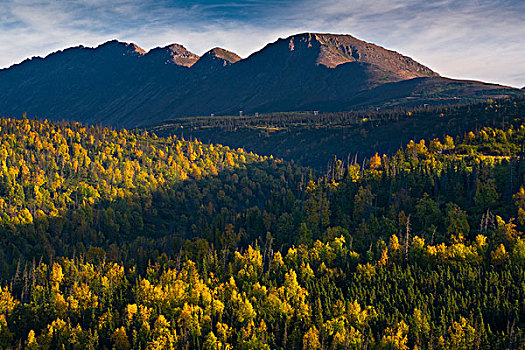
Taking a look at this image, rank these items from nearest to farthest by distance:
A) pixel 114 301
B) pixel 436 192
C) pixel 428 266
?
pixel 428 266 → pixel 114 301 → pixel 436 192

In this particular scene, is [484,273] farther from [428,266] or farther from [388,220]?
[388,220]

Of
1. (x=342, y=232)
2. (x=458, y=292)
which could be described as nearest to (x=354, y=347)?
(x=458, y=292)

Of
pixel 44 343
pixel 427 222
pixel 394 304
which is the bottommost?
pixel 44 343

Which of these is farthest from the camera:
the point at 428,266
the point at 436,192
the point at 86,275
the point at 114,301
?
the point at 436,192

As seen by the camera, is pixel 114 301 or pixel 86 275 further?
pixel 86 275

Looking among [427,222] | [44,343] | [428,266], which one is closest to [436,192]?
[427,222]

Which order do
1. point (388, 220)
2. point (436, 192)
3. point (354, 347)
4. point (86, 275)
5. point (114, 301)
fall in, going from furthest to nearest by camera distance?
point (436, 192), point (388, 220), point (86, 275), point (114, 301), point (354, 347)

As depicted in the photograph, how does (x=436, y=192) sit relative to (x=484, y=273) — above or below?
A: above

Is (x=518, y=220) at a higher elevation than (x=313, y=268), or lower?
higher

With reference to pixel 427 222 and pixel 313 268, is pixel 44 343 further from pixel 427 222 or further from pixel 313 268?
pixel 427 222
